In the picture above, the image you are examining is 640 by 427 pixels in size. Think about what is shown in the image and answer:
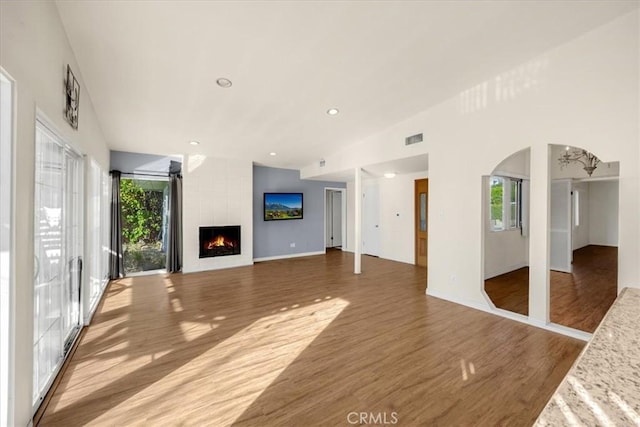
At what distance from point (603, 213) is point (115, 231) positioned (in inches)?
544

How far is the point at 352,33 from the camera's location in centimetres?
240

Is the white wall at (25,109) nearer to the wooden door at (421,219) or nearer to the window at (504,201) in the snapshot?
the wooden door at (421,219)

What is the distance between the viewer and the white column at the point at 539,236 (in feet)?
10.0

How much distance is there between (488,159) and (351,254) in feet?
17.2

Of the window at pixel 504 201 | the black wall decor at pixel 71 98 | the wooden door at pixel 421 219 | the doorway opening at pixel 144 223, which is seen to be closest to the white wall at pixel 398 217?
the wooden door at pixel 421 219

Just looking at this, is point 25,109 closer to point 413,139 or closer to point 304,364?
point 304,364

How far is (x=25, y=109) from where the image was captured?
1.49 m

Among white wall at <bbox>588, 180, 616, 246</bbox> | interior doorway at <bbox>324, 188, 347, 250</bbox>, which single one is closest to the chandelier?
white wall at <bbox>588, 180, 616, 246</bbox>

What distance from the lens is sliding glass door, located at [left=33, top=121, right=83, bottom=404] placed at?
6.22 feet

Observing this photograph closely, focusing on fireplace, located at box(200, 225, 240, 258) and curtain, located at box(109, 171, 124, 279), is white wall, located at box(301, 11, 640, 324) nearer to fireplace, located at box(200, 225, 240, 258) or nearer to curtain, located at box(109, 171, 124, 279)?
A: fireplace, located at box(200, 225, 240, 258)

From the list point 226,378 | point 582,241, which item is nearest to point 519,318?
point 226,378

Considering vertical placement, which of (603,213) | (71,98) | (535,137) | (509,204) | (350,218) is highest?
(71,98)

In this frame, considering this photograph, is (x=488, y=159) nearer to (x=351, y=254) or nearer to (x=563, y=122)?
(x=563, y=122)

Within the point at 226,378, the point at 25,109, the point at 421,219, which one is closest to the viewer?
the point at 25,109
